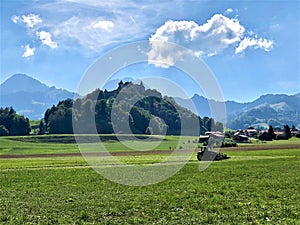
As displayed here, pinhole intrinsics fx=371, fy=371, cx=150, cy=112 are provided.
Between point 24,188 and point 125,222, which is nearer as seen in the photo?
A: point 125,222

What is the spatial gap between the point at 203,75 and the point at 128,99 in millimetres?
31186

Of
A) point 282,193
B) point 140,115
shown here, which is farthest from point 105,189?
point 140,115

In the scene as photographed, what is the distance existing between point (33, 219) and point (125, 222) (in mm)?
4638

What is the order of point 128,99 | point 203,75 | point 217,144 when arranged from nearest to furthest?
point 203,75 → point 128,99 → point 217,144

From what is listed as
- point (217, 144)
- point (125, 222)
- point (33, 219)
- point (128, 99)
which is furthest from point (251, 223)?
point (217, 144)

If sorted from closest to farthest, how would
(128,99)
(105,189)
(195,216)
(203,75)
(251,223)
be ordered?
(251,223), (195,216), (105,189), (203,75), (128,99)

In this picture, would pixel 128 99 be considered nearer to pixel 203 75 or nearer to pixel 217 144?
pixel 203 75

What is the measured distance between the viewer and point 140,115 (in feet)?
→ 623

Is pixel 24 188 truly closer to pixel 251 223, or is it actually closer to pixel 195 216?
pixel 195 216

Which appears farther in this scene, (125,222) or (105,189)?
(105,189)

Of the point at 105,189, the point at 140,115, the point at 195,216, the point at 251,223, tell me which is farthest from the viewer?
the point at 140,115

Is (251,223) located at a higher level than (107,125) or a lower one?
lower

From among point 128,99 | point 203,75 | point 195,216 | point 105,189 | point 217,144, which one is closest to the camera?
point 195,216

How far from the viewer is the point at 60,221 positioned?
17562mm
